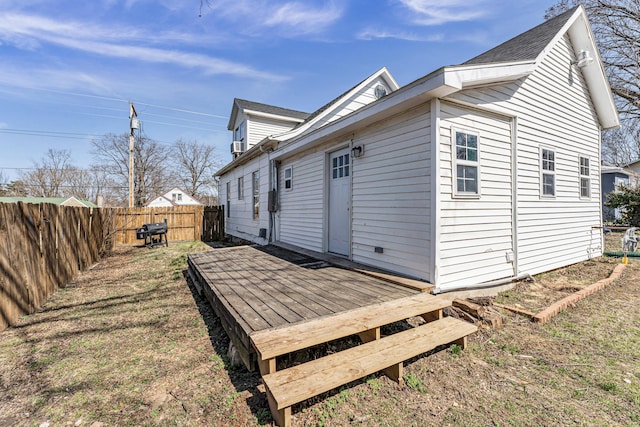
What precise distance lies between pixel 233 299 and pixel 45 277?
11.8 ft

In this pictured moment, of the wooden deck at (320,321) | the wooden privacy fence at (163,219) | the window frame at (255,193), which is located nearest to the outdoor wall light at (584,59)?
the wooden deck at (320,321)

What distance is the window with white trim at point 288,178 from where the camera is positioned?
25.4 ft

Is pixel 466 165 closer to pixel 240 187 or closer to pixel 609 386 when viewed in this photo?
pixel 609 386

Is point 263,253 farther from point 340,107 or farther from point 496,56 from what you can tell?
point 496,56

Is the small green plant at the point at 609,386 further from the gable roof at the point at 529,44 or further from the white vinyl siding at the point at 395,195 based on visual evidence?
the gable roof at the point at 529,44

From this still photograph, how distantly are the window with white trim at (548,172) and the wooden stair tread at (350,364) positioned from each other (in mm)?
4063

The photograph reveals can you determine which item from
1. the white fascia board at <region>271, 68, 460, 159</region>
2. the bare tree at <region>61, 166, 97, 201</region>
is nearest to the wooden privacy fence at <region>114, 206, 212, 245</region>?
the white fascia board at <region>271, 68, 460, 159</region>

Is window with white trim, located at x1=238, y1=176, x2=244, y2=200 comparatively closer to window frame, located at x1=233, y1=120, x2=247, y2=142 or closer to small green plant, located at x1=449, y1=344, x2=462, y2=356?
window frame, located at x1=233, y1=120, x2=247, y2=142

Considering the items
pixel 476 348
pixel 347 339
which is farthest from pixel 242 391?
pixel 476 348

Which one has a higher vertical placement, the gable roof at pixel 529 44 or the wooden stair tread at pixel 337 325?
the gable roof at pixel 529 44

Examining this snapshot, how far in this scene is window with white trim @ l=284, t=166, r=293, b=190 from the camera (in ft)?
25.4

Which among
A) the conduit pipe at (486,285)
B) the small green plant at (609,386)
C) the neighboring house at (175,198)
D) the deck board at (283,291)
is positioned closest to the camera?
the small green plant at (609,386)

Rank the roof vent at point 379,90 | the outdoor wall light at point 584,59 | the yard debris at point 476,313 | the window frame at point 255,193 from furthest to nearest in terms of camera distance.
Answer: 1. the roof vent at point 379,90
2. the window frame at point 255,193
3. the outdoor wall light at point 584,59
4. the yard debris at point 476,313

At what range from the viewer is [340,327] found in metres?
2.53
